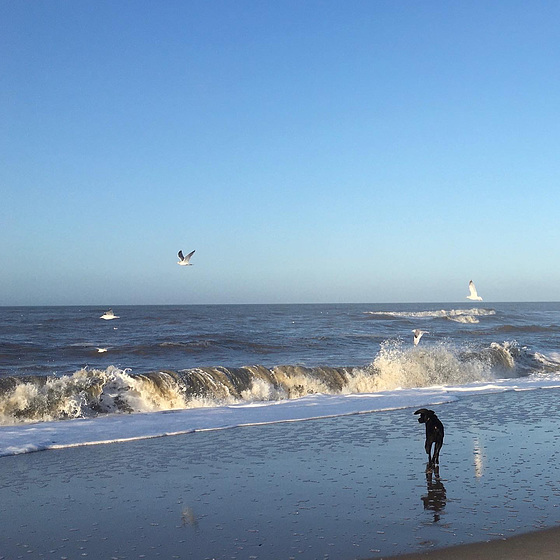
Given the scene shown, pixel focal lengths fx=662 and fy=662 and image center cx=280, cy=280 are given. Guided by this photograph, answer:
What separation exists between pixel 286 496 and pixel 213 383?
9.99 metres

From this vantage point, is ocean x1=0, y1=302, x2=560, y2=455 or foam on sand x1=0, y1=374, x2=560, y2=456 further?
ocean x1=0, y1=302, x2=560, y2=455

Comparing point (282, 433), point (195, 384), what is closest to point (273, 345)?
point (195, 384)

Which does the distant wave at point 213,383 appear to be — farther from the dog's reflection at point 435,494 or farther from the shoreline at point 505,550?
the shoreline at point 505,550

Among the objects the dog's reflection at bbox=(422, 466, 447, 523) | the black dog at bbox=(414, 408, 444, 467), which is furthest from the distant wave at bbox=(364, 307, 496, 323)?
the dog's reflection at bbox=(422, 466, 447, 523)

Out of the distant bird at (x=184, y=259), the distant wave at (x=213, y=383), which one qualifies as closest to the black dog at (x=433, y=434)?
the distant wave at (x=213, y=383)

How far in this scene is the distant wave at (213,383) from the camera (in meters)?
13.6

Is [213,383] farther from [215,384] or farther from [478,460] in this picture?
[478,460]

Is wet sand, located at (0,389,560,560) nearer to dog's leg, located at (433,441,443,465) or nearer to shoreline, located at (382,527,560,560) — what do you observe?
shoreline, located at (382,527,560,560)

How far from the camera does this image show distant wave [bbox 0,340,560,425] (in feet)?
44.6

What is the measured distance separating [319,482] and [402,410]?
5990 mm

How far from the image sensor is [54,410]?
13.2 meters

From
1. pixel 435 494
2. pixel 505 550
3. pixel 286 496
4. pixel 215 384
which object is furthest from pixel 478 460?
pixel 215 384

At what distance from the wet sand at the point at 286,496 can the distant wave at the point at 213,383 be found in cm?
461

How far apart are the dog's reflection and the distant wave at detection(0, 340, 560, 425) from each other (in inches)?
330
